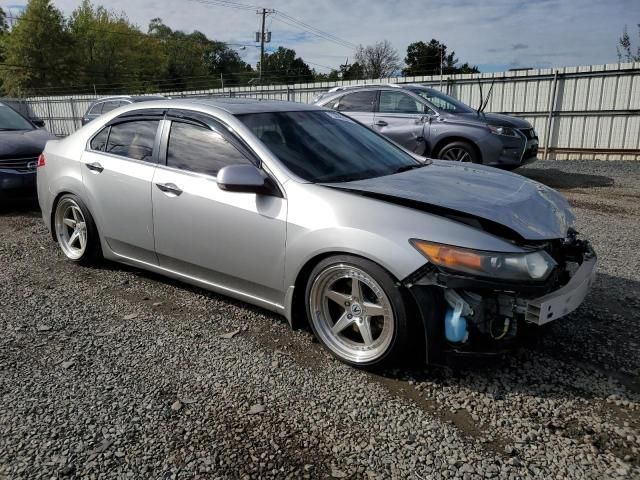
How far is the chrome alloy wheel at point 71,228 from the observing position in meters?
4.70

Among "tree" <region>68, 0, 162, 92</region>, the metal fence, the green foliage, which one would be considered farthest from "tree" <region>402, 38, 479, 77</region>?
the metal fence

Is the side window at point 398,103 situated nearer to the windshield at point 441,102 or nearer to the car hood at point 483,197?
the windshield at point 441,102

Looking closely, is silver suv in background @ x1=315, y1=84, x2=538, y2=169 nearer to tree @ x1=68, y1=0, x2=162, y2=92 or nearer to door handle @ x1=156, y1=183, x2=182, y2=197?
door handle @ x1=156, y1=183, x2=182, y2=197

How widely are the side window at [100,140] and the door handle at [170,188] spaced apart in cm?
102

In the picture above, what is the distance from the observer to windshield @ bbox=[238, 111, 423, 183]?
3453 mm

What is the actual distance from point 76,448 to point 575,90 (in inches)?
580

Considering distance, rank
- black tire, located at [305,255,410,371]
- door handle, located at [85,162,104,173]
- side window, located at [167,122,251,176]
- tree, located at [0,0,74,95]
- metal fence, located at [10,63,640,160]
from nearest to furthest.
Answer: black tire, located at [305,255,410,371] < side window, located at [167,122,251,176] < door handle, located at [85,162,104,173] < metal fence, located at [10,63,640,160] < tree, located at [0,0,74,95]

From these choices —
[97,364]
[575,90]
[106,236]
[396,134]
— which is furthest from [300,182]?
[575,90]

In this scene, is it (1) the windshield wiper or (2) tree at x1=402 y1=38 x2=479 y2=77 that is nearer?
(1) the windshield wiper

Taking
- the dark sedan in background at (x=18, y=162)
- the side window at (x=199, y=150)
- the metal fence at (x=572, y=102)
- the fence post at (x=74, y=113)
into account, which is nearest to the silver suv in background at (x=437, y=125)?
the metal fence at (x=572, y=102)

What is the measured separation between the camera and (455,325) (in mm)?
2668

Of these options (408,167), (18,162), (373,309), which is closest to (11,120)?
(18,162)

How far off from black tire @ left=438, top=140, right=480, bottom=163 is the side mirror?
6.33m

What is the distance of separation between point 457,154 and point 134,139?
6321 millimetres
